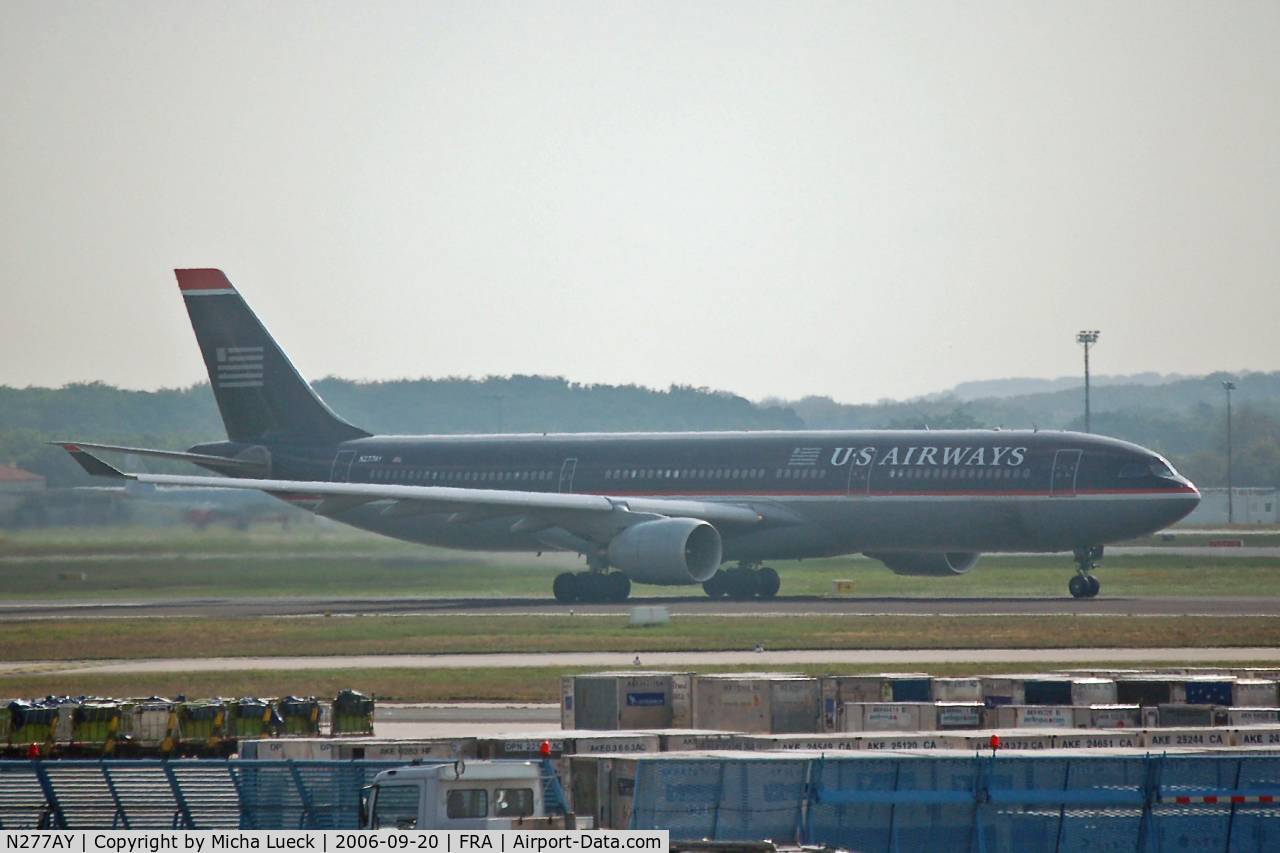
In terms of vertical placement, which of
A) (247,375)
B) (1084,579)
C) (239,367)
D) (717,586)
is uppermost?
(239,367)

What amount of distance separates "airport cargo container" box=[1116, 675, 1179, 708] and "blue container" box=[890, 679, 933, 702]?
2.71 metres

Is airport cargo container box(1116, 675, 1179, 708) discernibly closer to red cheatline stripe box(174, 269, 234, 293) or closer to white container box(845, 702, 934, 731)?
white container box(845, 702, 934, 731)

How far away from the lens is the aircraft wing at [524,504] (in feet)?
206

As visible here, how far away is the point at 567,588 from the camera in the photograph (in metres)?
64.5

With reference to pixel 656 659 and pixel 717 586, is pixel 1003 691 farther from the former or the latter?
pixel 717 586

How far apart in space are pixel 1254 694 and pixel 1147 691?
1492 mm

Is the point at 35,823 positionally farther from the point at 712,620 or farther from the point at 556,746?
the point at 712,620

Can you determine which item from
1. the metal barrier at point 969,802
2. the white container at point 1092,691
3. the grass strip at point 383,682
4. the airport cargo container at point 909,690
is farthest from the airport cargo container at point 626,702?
the metal barrier at point 969,802

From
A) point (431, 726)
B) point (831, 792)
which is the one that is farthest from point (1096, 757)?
point (431, 726)

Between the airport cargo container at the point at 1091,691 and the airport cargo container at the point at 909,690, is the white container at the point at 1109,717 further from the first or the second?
the airport cargo container at the point at 909,690

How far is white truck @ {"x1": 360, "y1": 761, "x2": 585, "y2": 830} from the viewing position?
19.7 meters

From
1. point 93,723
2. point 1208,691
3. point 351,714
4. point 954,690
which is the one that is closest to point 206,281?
point 93,723

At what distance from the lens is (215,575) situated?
2719 inches

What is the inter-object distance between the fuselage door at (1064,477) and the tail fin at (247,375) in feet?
81.7
